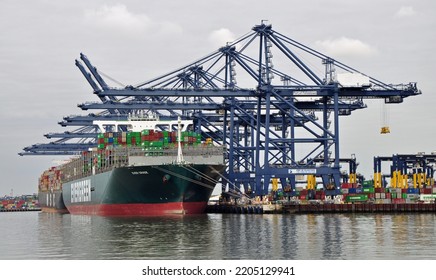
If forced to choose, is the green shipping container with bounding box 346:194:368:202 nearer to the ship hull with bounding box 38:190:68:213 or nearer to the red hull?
the red hull

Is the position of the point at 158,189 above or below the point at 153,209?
above

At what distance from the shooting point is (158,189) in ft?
240

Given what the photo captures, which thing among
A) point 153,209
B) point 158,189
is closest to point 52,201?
point 153,209

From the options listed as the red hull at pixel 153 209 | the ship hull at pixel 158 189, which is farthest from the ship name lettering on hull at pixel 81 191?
the ship hull at pixel 158 189

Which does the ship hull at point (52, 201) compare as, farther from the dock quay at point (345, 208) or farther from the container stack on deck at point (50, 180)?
the dock quay at point (345, 208)

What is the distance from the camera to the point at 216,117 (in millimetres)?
111125

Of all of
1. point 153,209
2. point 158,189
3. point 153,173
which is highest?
point 153,173

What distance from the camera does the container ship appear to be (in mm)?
72750

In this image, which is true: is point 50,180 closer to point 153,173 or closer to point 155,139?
point 155,139

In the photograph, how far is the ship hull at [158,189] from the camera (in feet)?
238

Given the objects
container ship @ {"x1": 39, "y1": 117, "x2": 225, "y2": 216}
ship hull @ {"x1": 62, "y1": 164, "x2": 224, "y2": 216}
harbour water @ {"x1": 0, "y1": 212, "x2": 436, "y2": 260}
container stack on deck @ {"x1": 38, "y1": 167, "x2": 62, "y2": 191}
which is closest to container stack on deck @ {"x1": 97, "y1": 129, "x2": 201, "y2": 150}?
container ship @ {"x1": 39, "y1": 117, "x2": 225, "y2": 216}

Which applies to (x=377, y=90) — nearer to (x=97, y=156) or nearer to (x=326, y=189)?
(x=326, y=189)

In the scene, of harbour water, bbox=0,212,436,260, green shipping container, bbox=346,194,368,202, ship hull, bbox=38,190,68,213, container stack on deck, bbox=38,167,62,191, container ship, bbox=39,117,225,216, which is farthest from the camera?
container stack on deck, bbox=38,167,62,191

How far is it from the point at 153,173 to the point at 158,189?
5.47 ft
